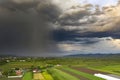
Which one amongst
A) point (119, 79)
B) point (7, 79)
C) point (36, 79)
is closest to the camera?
point (119, 79)

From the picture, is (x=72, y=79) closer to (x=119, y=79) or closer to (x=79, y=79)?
(x=79, y=79)

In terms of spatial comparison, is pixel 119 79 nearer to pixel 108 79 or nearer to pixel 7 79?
pixel 108 79

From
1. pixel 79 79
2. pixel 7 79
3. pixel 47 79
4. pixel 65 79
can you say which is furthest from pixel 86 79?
pixel 7 79

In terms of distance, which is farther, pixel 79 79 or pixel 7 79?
pixel 7 79

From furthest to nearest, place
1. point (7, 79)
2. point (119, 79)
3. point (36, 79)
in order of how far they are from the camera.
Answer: point (7, 79) < point (36, 79) < point (119, 79)

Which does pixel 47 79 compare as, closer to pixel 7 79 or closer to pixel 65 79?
pixel 65 79

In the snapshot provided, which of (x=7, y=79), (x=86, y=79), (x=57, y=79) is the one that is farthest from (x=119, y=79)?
(x=7, y=79)

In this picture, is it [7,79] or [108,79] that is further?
[7,79]
